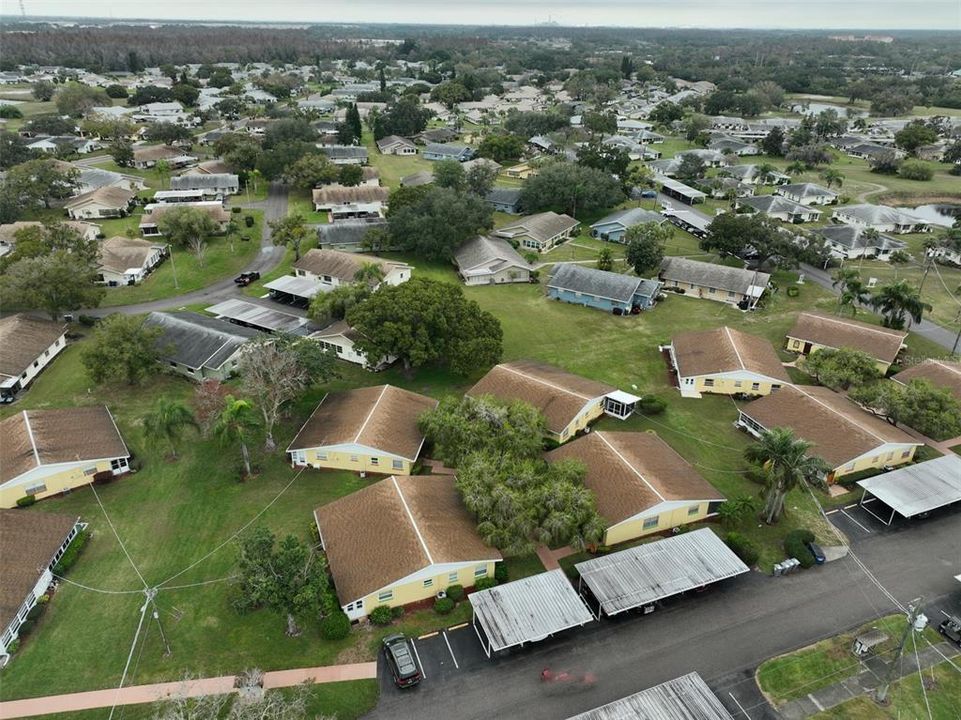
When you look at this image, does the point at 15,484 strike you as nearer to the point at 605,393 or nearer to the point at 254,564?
the point at 254,564

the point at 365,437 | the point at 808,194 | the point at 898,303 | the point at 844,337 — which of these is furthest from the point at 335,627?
the point at 808,194

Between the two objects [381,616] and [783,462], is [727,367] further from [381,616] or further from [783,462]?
[381,616]

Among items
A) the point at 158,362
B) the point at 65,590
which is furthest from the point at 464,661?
the point at 158,362

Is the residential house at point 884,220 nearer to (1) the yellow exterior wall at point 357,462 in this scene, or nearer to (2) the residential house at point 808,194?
(2) the residential house at point 808,194

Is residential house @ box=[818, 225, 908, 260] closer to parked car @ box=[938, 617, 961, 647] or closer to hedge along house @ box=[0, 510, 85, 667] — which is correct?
parked car @ box=[938, 617, 961, 647]

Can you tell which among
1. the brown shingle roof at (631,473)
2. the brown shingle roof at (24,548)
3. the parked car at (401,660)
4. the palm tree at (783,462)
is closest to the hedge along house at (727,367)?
the brown shingle roof at (631,473)

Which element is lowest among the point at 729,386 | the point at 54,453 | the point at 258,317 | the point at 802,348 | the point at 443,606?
the point at 258,317

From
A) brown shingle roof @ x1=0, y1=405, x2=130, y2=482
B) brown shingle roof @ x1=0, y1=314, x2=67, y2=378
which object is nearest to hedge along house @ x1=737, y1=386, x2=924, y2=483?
brown shingle roof @ x1=0, y1=405, x2=130, y2=482

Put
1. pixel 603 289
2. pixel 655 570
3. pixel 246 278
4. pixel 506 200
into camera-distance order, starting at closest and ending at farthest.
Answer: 1. pixel 655 570
2. pixel 603 289
3. pixel 246 278
4. pixel 506 200

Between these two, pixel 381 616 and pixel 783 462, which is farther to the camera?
pixel 783 462
